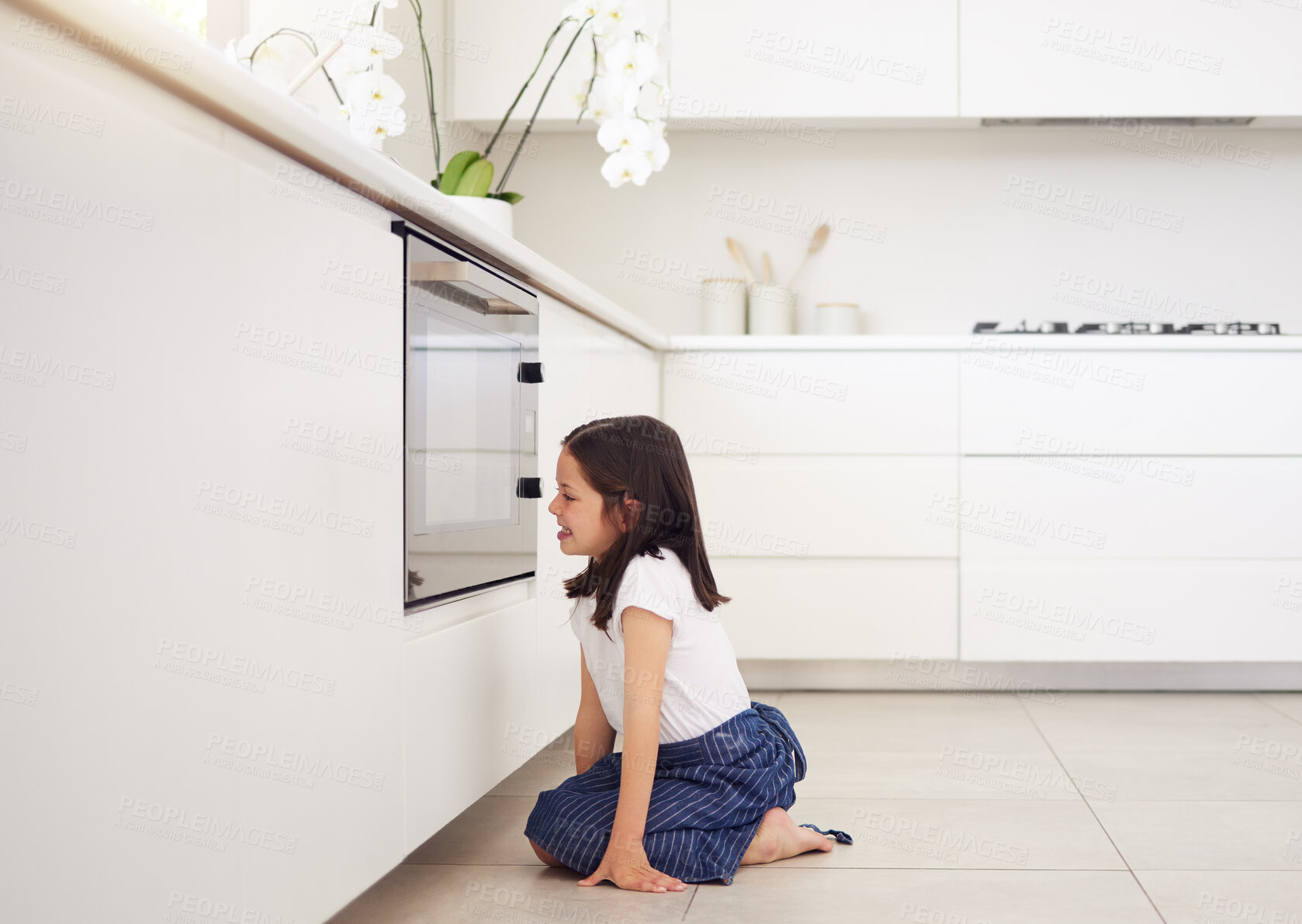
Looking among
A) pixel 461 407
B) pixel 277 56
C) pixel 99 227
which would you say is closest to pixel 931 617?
pixel 461 407

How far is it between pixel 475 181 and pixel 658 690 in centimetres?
113

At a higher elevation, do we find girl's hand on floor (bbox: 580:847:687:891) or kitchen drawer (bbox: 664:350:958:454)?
kitchen drawer (bbox: 664:350:958:454)

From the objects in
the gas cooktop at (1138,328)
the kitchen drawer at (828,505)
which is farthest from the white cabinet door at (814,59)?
the kitchen drawer at (828,505)

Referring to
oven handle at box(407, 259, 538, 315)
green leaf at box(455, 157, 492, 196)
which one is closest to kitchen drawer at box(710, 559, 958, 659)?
green leaf at box(455, 157, 492, 196)

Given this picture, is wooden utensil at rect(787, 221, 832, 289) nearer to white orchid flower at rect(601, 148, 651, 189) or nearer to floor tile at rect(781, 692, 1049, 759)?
floor tile at rect(781, 692, 1049, 759)

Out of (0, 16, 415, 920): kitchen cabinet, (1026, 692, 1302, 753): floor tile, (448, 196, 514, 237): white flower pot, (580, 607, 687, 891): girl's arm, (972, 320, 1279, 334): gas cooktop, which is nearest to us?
(0, 16, 415, 920): kitchen cabinet

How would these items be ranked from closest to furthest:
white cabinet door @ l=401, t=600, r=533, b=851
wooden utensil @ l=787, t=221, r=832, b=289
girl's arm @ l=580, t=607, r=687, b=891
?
white cabinet door @ l=401, t=600, r=533, b=851 < girl's arm @ l=580, t=607, r=687, b=891 < wooden utensil @ l=787, t=221, r=832, b=289

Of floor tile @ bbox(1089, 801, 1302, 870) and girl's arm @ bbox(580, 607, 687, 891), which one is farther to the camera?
floor tile @ bbox(1089, 801, 1302, 870)

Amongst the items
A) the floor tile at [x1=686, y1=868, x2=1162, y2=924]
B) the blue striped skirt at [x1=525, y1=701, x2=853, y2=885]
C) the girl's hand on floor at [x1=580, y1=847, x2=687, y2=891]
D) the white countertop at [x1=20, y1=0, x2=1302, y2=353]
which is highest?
the white countertop at [x1=20, y1=0, x2=1302, y2=353]

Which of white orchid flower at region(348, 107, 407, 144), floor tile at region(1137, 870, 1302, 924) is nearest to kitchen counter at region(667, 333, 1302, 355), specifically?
white orchid flower at region(348, 107, 407, 144)

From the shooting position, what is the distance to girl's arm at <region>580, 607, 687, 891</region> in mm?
1373

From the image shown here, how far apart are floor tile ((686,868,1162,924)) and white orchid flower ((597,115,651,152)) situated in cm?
115

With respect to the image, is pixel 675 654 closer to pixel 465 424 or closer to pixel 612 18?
pixel 465 424

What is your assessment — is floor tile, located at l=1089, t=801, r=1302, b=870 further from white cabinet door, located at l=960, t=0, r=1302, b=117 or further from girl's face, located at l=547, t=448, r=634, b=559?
white cabinet door, located at l=960, t=0, r=1302, b=117
